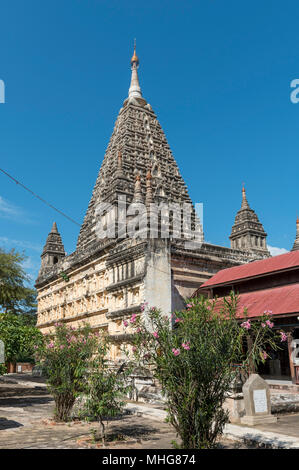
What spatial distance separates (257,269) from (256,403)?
35.3 ft

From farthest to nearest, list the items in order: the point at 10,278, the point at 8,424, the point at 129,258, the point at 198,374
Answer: the point at 10,278, the point at 129,258, the point at 8,424, the point at 198,374

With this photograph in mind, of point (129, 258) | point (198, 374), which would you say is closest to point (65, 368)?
point (198, 374)

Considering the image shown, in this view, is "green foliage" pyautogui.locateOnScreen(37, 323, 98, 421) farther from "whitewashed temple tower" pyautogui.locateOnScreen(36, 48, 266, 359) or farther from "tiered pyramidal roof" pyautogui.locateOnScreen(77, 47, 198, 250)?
"tiered pyramidal roof" pyautogui.locateOnScreen(77, 47, 198, 250)

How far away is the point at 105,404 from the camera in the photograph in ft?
31.1

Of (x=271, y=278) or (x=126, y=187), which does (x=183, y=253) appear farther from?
(x=126, y=187)

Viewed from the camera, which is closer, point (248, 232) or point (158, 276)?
point (158, 276)

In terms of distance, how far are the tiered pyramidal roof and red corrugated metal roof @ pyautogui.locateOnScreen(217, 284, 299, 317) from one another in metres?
14.3

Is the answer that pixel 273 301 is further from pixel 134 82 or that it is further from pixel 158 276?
pixel 134 82

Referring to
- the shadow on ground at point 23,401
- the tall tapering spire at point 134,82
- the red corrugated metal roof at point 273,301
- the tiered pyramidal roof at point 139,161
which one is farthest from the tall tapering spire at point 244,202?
the shadow on ground at point 23,401

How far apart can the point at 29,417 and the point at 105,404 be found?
5.68 m

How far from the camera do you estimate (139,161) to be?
120 feet

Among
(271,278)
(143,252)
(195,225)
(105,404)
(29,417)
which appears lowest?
(29,417)
